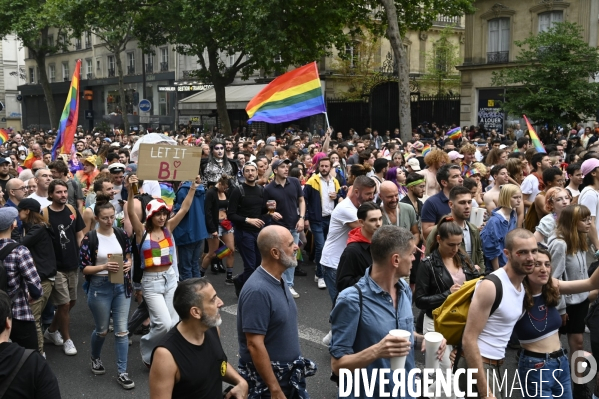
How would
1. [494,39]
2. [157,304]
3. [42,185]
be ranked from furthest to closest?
[494,39], [42,185], [157,304]

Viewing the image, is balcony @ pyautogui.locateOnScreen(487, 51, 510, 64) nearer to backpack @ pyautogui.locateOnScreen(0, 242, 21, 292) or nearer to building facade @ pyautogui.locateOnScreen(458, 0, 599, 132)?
building facade @ pyautogui.locateOnScreen(458, 0, 599, 132)

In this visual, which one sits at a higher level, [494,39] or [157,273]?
[494,39]

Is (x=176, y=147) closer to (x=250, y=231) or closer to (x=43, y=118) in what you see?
(x=250, y=231)

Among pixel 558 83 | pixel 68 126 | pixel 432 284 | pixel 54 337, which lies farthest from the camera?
pixel 558 83

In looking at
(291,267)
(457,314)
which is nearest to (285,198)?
(291,267)

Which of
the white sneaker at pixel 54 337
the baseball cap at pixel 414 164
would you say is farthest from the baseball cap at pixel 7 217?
the baseball cap at pixel 414 164

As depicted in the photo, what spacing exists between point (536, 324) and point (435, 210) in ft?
9.06

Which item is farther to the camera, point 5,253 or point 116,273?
point 116,273

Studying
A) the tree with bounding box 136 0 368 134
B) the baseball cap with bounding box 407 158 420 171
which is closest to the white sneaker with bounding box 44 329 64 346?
the baseball cap with bounding box 407 158 420 171

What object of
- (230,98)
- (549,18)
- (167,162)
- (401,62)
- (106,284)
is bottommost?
(106,284)

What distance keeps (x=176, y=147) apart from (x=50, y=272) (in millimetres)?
1751

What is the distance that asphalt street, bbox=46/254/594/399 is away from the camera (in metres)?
5.88

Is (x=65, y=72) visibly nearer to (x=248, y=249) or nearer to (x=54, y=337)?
(x=248, y=249)

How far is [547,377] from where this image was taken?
4082 millimetres
